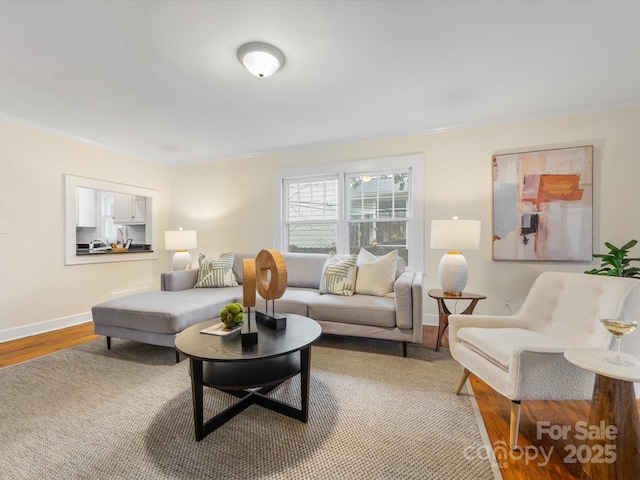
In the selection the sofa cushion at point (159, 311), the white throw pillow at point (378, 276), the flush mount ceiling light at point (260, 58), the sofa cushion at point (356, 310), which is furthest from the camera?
the white throw pillow at point (378, 276)

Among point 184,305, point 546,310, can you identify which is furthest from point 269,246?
point 546,310

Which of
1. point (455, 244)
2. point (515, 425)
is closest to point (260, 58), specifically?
point (455, 244)

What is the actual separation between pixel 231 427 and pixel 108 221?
5.13 meters

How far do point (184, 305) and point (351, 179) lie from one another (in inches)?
99.5

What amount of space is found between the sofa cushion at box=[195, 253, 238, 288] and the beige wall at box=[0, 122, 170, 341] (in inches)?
62.0

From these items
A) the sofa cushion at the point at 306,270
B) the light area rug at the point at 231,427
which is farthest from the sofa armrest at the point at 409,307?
the sofa cushion at the point at 306,270

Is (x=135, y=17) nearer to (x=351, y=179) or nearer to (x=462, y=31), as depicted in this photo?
(x=462, y=31)

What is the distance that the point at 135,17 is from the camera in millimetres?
1709

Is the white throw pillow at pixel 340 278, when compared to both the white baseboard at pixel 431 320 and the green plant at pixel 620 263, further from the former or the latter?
the green plant at pixel 620 263

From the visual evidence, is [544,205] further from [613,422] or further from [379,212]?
[613,422]

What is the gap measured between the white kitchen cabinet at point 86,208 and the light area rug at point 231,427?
3375 millimetres

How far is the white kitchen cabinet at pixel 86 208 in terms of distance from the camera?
5.00 metres

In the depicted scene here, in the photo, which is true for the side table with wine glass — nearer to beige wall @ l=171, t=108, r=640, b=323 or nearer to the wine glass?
the wine glass

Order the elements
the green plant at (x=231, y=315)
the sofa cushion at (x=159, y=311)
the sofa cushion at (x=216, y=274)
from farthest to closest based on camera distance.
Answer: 1. the sofa cushion at (x=216, y=274)
2. the sofa cushion at (x=159, y=311)
3. the green plant at (x=231, y=315)
